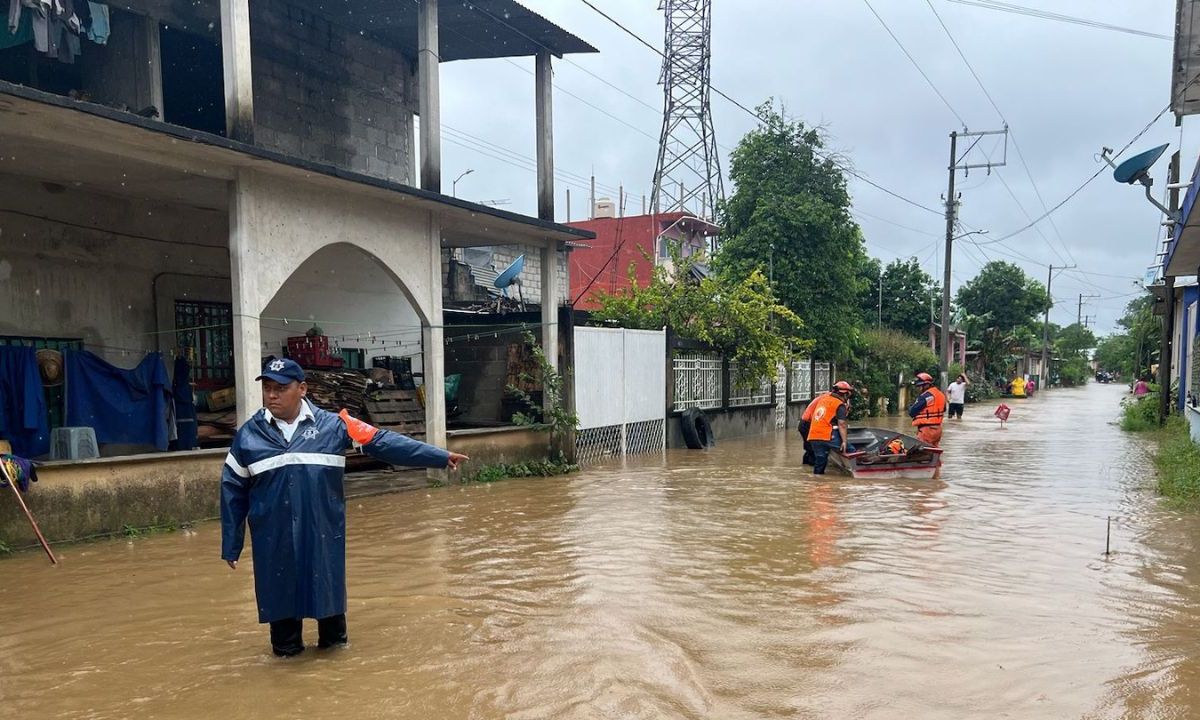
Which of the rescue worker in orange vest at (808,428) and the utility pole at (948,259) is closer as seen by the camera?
the rescue worker in orange vest at (808,428)

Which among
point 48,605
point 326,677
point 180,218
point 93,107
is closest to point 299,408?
point 326,677

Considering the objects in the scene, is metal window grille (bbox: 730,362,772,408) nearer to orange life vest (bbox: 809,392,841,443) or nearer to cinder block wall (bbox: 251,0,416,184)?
orange life vest (bbox: 809,392,841,443)

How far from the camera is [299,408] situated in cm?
442

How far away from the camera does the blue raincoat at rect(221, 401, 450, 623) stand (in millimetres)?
4199

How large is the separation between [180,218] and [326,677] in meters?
8.94

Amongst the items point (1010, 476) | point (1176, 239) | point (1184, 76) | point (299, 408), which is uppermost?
point (1184, 76)

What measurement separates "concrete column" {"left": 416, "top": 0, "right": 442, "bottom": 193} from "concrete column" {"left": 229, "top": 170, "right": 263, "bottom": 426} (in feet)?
9.47

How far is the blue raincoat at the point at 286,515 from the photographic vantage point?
4.20m

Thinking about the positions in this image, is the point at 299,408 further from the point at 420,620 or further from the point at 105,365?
the point at 105,365

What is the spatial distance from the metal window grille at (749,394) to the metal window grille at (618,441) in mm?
3391

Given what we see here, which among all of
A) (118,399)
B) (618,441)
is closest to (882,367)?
(618,441)

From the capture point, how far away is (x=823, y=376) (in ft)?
83.7

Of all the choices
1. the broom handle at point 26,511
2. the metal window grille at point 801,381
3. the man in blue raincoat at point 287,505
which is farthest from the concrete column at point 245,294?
the metal window grille at point 801,381

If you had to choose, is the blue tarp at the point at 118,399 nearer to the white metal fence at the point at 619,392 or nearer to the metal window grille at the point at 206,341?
the metal window grille at the point at 206,341
